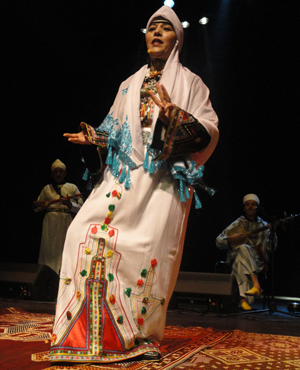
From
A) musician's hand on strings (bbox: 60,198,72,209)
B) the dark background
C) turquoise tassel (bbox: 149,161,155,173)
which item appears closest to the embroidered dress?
turquoise tassel (bbox: 149,161,155,173)

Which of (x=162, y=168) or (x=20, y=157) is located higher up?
(x=20, y=157)

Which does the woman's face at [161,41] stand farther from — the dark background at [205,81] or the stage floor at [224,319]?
the dark background at [205,81]

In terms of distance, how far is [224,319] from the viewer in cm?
395

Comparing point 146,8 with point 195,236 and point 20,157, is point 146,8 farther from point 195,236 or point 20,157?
point 195,236

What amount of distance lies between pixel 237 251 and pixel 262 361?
3708 mm

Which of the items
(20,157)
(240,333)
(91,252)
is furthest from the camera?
(20,157)

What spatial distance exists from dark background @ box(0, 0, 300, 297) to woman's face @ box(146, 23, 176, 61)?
3278 millimetres

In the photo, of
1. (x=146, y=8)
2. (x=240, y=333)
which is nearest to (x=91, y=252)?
(x=240, y=333)

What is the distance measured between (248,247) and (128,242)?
3.93 meters

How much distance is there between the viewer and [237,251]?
17.9 ft

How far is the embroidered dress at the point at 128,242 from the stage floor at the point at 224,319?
163 cm

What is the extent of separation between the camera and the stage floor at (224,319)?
3340 mm

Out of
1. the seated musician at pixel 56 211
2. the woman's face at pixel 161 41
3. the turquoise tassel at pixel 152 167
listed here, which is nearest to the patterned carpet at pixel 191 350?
the turquoise tassel at pixel 152 167

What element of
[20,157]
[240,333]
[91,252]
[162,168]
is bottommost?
[240,333]
